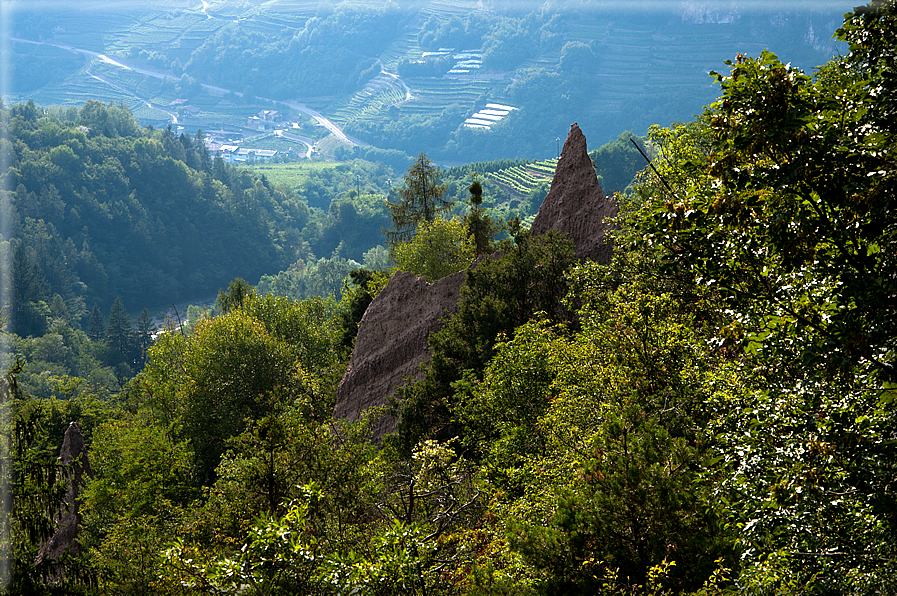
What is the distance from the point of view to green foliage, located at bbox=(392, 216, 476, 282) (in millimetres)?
63844

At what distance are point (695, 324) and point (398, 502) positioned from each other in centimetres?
1287

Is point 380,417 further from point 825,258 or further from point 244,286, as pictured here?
point 244,286

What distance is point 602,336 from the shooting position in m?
22.6

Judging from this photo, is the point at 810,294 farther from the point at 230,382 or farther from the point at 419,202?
the point at 419,202

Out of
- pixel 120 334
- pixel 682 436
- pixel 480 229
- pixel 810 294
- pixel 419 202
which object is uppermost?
pixel 810 294

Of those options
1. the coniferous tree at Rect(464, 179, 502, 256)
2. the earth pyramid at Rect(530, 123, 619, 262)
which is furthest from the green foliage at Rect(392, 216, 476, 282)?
the earth pyramid at Rect(530, 123, 619, 262)

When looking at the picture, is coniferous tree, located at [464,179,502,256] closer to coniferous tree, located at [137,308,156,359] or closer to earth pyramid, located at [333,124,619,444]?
earth pyramid, located at [333,124,619,444]

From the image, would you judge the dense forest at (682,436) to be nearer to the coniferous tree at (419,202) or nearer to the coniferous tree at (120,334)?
the coniferous tree at (419,202)

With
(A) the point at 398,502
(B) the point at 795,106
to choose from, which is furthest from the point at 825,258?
(A) the point at 398,502

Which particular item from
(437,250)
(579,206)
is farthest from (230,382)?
(579,206)

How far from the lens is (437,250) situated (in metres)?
65.8

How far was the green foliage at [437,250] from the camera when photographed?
63.8 meters

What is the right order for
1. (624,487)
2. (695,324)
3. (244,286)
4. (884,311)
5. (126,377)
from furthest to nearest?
(126,377) → (244,286) → (695,324) → (624,487) → (884,311)

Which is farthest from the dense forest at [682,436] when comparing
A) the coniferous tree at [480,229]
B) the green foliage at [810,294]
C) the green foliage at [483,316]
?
the coniferous tree at [480,229]
